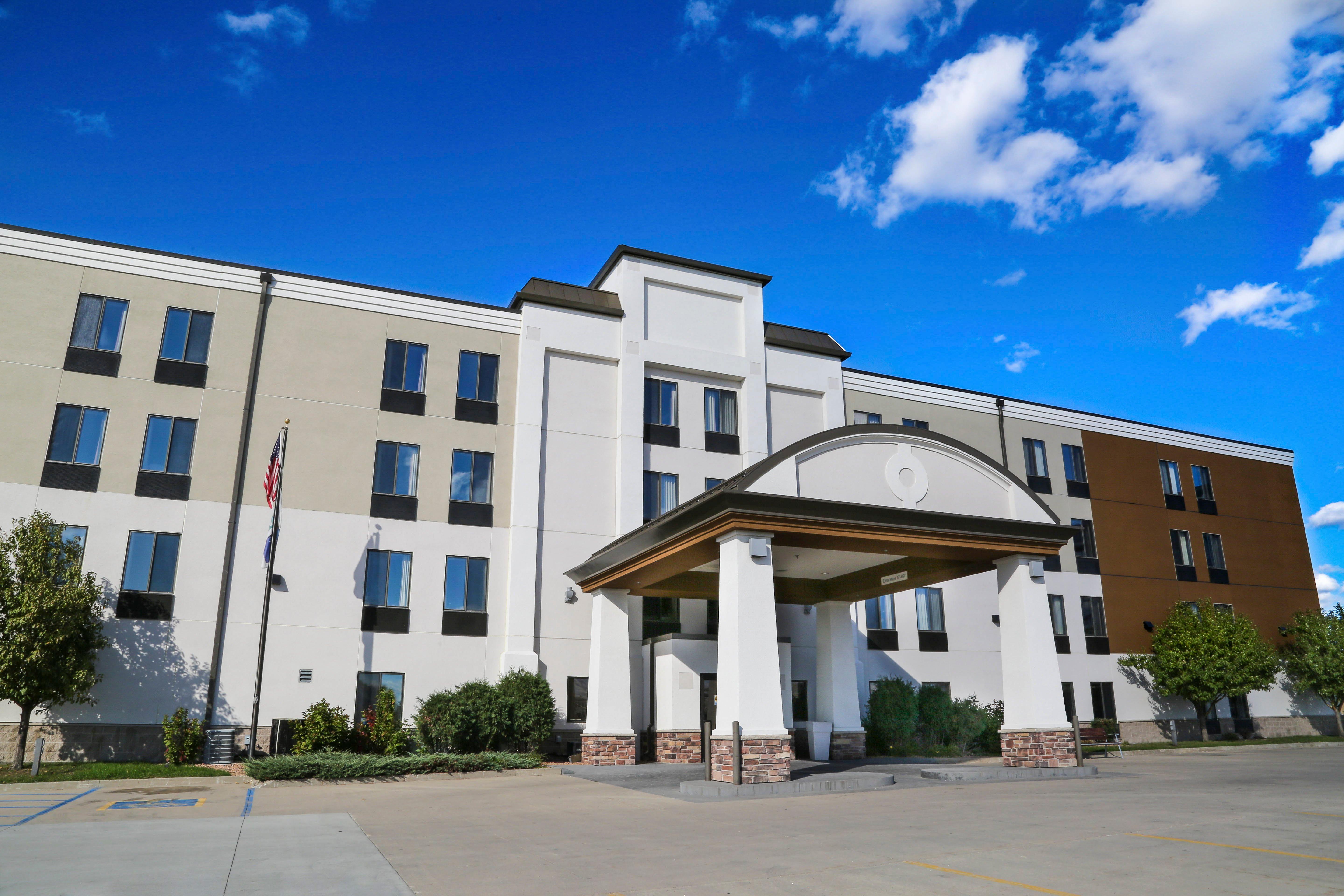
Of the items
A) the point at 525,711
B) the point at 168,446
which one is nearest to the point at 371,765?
the point at 525,711

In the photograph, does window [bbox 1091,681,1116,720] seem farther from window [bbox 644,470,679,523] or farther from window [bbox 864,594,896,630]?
window [bbox 644,470,679,523]

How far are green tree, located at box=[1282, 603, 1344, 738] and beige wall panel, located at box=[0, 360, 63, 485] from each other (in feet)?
148

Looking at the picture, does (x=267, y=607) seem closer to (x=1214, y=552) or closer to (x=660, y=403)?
(x=660, y=403)

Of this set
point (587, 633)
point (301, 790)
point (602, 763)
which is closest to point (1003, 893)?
point (301, 790)

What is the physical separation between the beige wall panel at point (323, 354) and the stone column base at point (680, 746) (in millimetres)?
10388

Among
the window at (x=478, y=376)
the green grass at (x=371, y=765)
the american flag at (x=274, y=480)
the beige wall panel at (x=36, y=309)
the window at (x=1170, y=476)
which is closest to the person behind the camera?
the green grass at (x=371, y=765)

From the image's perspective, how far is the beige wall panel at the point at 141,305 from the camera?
23078mm

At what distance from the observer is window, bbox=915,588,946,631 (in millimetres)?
30672

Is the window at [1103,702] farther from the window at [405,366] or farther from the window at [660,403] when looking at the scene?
the window at [405,366]

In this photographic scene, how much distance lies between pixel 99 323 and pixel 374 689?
12103mm

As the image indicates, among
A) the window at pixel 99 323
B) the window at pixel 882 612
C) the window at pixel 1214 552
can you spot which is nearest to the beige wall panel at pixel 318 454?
the window at pixel 99 323

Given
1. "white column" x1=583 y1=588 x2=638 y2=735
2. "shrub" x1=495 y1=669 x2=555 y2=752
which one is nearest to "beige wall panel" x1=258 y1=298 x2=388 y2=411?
"shrub" x1=495 y1=669 x2=555 y2=752

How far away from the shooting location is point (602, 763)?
21.6 meters

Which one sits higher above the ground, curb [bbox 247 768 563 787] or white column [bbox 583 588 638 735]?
white column [bbox 583 588 638 735]
